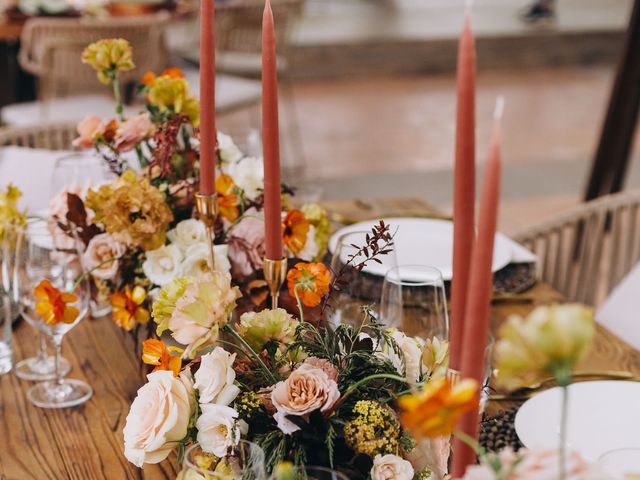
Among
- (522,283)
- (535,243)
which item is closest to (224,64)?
(535,243)

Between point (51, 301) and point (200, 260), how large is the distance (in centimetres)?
18

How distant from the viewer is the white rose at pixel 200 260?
41.9 inches

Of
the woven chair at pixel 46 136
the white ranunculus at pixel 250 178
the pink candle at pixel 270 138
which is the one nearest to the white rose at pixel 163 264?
the white ranunculus at pixel 250 178

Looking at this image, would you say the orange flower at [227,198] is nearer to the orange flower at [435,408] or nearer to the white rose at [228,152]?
the white rose at [228,152]

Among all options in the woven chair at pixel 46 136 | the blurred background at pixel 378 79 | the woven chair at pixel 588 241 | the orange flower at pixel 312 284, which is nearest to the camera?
the orange flower at pixel 312 284

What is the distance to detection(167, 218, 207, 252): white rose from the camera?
1.09 metres

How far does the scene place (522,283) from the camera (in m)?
1.44

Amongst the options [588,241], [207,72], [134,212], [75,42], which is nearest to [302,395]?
[207,72]

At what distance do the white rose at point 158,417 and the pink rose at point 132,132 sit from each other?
507 mm

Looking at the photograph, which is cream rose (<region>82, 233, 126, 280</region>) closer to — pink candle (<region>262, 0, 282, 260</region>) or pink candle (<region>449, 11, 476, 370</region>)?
pink candle (<region>262, 0, 282, 260</region>)

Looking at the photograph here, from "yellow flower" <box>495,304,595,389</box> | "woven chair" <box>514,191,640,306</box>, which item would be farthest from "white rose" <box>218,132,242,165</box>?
"yellow flower" <box>495,304,595,389</box>

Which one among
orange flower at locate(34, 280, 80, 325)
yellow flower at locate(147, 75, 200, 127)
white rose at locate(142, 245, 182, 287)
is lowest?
orange flower at locate(34, 280, 80, 325)

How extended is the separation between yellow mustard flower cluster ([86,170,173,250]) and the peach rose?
413mm

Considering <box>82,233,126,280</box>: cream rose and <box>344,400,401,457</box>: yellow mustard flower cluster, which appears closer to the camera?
<box>344,400,401,457</box>: yellow mustard flower cluster
